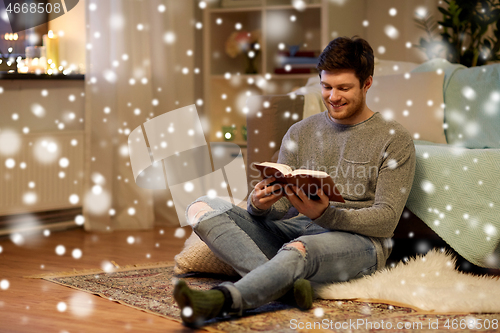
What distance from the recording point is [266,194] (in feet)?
5.19

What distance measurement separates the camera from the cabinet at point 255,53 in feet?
10.8

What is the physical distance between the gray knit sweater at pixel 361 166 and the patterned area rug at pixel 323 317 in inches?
7.3

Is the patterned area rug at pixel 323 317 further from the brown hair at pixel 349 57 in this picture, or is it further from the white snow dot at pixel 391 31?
the white snow dot at pixel 391 31

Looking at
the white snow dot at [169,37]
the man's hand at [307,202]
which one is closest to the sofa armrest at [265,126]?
the man's hand at [307,202]

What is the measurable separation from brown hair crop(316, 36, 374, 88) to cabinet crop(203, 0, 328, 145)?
1.59m

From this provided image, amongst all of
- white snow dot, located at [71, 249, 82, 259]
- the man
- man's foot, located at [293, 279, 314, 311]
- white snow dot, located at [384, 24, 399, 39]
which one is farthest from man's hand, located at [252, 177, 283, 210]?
white snow dot, located at [384, 24, 399, 39]

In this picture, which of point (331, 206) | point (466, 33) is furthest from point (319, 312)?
point (466, 33)

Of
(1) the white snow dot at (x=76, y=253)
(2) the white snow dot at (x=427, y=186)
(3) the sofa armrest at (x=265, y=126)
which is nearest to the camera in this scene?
(2) the white snow dot at (x=427, y=186)

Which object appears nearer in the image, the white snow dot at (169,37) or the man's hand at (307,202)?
the man's hand at (307,202)

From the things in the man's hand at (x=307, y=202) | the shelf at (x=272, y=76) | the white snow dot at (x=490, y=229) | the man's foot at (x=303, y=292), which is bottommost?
the man's foot at (x=303, y=292)

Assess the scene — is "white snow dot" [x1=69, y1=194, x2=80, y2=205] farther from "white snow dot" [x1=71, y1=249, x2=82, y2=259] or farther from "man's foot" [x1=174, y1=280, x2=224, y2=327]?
"man's foot" [x1=174, y1=280, x2=224, y2=327]

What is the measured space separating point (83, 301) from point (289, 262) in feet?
2.09

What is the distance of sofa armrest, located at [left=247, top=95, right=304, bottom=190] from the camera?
2.23 metres

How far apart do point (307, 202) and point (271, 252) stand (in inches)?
9.9
